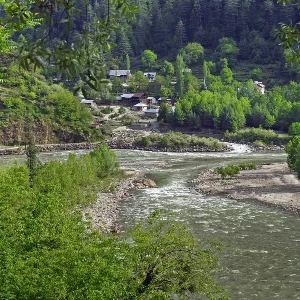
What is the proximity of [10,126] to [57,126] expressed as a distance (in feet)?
26.4

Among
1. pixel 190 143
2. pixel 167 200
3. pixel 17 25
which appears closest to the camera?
pixel 17 25

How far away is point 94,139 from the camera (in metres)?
82.4

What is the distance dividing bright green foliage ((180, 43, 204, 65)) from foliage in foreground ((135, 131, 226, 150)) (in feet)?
145

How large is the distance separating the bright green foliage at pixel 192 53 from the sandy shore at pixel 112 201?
68.8m

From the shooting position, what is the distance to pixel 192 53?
116 m

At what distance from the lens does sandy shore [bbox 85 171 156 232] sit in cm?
3189

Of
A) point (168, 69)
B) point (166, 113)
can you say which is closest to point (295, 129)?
point (166, 113)

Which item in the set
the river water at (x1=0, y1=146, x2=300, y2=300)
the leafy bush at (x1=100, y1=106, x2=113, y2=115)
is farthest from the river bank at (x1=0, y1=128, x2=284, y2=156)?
the river water at (x1=0, y1=146, x2=300, y2=300)

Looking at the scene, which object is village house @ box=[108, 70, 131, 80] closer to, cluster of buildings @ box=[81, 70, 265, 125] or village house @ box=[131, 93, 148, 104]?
cluster of buildings @ box=[81, 70, 265, 125]

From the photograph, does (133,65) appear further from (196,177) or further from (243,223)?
(243,223)

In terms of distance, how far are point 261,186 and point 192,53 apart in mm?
77390

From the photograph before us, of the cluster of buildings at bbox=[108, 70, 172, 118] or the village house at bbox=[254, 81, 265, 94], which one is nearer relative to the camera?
the cluster of buildings at bbox=[108, 70, 172, 118]

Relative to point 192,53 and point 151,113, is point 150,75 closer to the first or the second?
point 192,53

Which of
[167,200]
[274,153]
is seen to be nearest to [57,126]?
[274,153]
